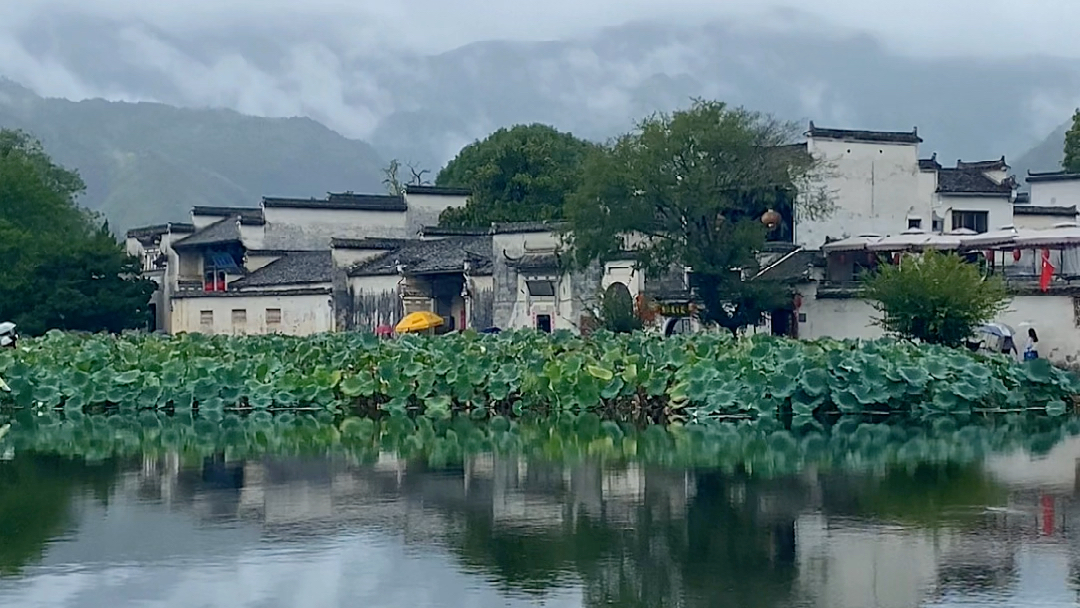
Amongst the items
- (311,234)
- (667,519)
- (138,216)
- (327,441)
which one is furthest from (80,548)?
(138,216)

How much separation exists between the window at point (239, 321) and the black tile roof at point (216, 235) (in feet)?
9.69

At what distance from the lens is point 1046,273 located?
31.4m

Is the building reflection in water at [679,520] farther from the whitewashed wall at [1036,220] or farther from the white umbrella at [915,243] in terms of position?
the whitewashed wall at [1036,220]

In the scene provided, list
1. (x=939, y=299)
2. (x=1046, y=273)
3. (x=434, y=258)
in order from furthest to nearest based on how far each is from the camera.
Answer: (x=434, y=258) < (x=1046, y=273) < (x=939, y=299)

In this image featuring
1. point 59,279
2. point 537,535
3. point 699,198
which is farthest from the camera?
point 59,279

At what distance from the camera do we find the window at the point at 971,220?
1620 inches

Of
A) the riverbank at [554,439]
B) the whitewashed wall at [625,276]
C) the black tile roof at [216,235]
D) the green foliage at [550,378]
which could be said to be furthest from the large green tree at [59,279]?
the riverbank at [554,439]

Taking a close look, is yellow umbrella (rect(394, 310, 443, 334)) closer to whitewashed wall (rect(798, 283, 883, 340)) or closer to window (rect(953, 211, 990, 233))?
whitewashed wall (rect(798, 283, 883, 340))

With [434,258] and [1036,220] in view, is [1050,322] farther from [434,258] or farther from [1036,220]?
[434,258]

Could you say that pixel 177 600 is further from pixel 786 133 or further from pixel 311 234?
pixel 311 234

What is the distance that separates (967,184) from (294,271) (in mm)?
18416

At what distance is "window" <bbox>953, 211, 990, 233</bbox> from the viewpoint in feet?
135

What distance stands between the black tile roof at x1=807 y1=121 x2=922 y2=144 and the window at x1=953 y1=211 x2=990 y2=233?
2.44 metres

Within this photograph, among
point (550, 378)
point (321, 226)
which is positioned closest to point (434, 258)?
point (321, 226)
